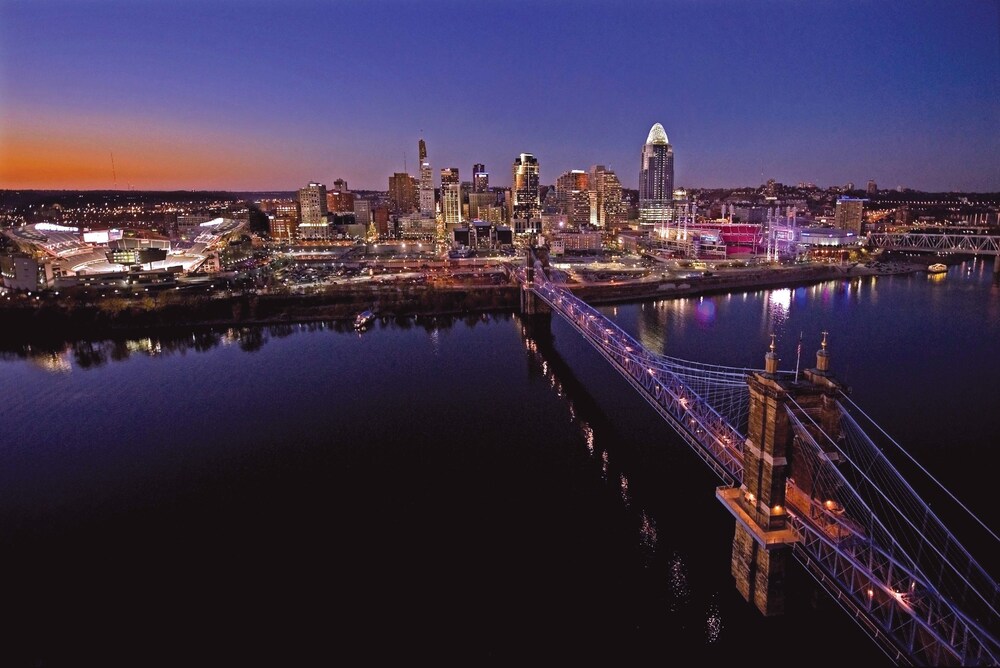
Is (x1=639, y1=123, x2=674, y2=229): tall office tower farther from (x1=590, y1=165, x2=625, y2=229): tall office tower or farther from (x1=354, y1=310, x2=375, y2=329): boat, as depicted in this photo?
(x1=354, y1=310, x2=375, y2=329): boat

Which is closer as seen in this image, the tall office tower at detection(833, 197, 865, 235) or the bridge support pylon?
the bridge support pylon

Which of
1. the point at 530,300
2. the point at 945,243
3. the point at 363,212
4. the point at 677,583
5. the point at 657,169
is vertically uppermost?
the point at 657,169

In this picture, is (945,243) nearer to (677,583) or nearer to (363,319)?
(363,319)

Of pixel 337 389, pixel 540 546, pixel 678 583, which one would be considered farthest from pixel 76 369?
pixel 678 583

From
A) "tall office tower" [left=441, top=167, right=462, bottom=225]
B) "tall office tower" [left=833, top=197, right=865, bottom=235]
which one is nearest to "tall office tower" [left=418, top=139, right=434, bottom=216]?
"tall office tower" [left=441, top=167, right=462, bottom=225]

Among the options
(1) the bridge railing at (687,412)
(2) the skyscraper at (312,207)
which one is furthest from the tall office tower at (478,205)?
(1) the bridge railing at (687,412)

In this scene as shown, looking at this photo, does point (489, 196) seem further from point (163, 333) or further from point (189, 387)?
point (189, 387)

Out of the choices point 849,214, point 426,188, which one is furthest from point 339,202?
point 849,214
